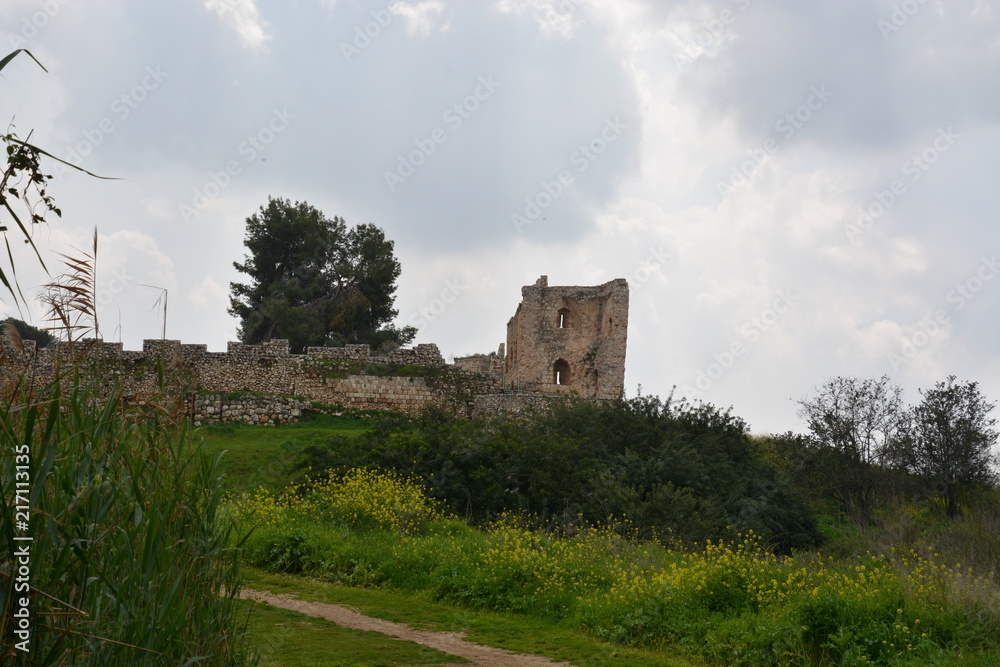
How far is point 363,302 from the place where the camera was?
34.3m

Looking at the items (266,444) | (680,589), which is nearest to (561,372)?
(266,444)

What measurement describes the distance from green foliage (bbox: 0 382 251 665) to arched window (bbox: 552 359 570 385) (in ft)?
92.4

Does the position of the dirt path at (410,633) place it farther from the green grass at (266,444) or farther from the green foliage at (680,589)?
the green grass at (266,444)

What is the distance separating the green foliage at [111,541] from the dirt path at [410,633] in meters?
2.37

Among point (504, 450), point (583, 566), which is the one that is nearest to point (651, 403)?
point (504, 450)

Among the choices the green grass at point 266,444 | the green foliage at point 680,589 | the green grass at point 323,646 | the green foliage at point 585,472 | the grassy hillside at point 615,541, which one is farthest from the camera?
the green grass at point 266,444

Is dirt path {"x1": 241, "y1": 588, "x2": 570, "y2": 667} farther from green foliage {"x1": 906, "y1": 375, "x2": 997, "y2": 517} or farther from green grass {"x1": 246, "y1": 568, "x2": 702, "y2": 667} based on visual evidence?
green foliage {"x1": 906, "y1": 375, "x2": 997, "y2": 517}

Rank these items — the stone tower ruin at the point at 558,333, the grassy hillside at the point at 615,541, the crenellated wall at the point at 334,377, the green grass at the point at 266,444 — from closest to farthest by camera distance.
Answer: the grassy hillside at the point at 615,541 < the green grass at the point at 266,444 < the crenellated wall at the point at 334,377 < the stone tower ruin at the point at 558,333

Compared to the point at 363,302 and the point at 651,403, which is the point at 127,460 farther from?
the point at 363,302

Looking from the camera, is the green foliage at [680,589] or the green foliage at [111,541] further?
the green foliage at [680,589]

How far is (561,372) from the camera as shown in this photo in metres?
34.9

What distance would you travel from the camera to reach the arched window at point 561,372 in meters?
34.3

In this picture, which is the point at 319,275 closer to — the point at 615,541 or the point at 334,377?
the point at 334,377

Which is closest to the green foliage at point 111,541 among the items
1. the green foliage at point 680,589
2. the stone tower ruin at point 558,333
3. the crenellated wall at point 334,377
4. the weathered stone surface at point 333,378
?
the green foliage at point 680,589
